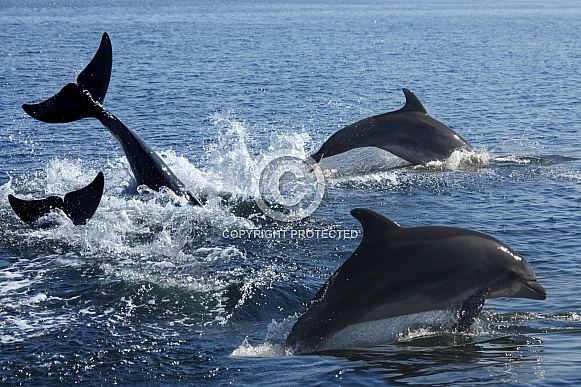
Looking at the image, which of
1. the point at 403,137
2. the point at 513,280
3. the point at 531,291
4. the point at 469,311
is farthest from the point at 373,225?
the point at 403,137

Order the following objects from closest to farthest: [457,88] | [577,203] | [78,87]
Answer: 1. [78,87]
2. [577,203]
3. [457,88]

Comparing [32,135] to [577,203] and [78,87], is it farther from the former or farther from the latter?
[577,203]

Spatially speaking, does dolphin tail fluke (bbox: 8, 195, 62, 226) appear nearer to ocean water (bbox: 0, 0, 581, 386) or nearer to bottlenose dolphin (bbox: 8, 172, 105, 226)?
bottlenose dolphin (bbox: 8, 172, 105, 226)

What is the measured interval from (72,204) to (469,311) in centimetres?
773

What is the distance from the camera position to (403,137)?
22.8 meters

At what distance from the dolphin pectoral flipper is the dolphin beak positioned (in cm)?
84

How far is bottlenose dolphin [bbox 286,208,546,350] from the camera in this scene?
11906 mm

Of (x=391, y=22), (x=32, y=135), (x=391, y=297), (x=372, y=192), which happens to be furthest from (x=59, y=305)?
(x=391, y=22)

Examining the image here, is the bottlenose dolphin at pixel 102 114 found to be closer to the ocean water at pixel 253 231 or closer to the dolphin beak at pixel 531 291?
the ocean water at pixel 253 231

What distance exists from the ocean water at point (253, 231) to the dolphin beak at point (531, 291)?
1.29 feet

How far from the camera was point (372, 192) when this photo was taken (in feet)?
68.9

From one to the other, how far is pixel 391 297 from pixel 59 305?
509cm

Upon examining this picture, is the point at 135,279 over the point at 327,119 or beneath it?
beneath

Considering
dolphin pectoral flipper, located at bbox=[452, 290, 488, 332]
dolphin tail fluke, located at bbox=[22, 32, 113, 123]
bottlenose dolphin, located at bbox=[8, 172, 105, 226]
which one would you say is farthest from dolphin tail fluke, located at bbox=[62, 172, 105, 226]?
dolphin pectoral flipper, located at bbox=[452, 290, 488, 332]
